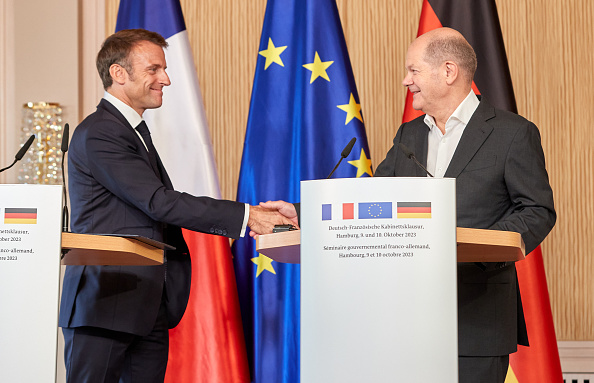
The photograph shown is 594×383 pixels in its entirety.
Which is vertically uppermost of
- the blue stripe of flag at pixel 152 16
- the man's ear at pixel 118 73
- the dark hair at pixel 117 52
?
the blue stripe of flag at pixel 152 16

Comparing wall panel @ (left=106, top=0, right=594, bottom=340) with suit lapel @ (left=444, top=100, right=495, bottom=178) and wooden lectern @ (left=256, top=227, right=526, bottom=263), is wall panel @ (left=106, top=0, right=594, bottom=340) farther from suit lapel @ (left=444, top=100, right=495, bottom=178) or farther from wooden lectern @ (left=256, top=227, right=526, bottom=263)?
wooden lectern @ (left=256, top=227, right=526, bottom=263)

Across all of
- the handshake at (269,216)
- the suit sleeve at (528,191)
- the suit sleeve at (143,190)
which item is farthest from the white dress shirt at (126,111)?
the suit sleeve at (528,191)

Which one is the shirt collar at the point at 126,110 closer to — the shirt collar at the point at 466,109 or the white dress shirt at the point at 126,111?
the white dress shirt at the point at 126,111

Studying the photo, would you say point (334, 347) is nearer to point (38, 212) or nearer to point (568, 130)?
point (38, 212)

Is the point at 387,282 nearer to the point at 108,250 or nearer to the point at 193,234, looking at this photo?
the point at 108,250

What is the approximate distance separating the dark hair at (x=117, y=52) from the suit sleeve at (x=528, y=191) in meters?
1.48

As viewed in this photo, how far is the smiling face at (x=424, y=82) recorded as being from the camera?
2.51 metres

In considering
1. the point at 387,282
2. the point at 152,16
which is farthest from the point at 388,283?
the point at 152,16

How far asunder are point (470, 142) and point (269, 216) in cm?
76

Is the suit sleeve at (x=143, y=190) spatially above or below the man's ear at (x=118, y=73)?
below

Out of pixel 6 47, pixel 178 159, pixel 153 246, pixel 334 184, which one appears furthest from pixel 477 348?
pixel 6 47

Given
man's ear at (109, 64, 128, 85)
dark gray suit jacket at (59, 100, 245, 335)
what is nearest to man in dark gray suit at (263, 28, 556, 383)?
dark gray suit jacket at (59, 100, 245, 335)

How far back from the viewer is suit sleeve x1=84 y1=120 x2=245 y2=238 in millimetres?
2389

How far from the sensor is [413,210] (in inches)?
64.7
